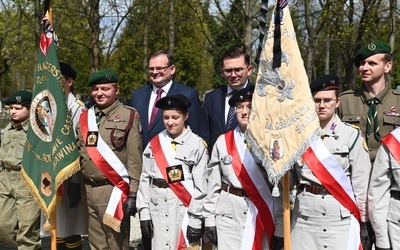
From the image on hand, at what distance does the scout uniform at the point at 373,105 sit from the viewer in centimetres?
411

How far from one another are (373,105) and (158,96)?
2062 millimetres

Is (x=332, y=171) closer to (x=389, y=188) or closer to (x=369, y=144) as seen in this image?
(x=389, y=188)

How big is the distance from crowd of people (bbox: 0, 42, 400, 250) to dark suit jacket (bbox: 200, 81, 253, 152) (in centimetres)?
1

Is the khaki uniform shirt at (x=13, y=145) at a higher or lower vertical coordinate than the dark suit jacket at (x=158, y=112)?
lower

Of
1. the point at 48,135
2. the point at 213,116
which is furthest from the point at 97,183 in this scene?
the point at 213,116

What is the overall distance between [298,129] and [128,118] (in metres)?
1.77

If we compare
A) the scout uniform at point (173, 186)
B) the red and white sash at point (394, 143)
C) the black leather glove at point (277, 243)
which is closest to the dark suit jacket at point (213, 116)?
the scout uniform at point (173, 186)

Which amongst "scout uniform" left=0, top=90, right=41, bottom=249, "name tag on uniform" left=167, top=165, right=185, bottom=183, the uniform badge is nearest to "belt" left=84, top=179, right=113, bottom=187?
"name tag on uniform" left=167, top=165, right=185, bottom=183

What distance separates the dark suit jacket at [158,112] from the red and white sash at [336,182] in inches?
58.3

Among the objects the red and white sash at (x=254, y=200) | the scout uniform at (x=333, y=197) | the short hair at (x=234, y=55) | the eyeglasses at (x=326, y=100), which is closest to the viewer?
the scout uniform at (x=333, y=197)

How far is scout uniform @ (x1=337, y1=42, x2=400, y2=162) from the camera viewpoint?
4113mm

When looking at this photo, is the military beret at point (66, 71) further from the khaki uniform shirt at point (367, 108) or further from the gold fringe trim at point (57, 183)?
the khaki uniform shirt at point (367, 108)

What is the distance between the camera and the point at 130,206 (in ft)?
14.5

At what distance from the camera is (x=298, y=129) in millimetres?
3523
